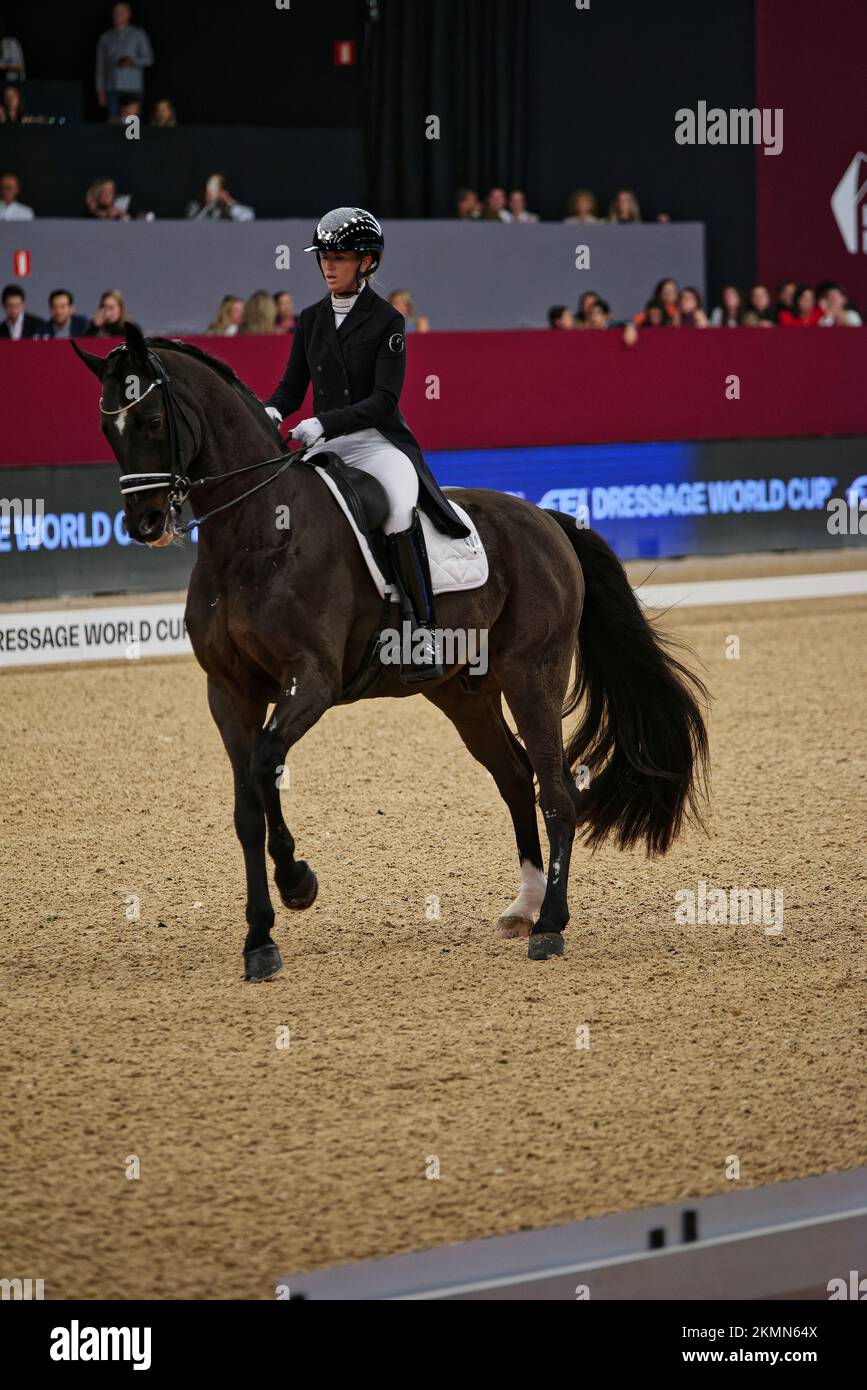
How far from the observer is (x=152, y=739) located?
317 inches

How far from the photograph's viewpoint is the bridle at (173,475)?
4.31 meters

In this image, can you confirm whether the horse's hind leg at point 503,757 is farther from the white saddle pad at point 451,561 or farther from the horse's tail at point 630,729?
the white saddle pad at point 451,561

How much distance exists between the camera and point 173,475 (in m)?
4.36

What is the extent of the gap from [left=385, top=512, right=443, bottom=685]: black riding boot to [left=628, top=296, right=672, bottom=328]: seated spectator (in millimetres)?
9050

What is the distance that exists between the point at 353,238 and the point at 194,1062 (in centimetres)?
223

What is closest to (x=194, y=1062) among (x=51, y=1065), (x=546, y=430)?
(x=51, y=1065)

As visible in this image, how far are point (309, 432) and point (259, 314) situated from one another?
7396mm

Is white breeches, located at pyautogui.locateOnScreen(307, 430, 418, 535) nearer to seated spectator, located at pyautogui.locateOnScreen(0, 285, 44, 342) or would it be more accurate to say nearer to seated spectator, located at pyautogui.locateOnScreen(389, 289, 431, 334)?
seated spectator, located at pyautogui.locateOnScreen(0, 285, 44, 342)

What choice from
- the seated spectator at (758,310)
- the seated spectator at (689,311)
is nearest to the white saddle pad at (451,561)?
the seated spectator at (689,311)

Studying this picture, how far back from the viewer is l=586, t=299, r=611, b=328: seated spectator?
42.7 feet

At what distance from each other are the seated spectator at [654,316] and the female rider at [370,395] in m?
8.91

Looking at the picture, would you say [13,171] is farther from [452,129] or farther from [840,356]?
[840,356]

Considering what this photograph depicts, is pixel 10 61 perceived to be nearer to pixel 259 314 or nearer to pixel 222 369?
pixel 259 314

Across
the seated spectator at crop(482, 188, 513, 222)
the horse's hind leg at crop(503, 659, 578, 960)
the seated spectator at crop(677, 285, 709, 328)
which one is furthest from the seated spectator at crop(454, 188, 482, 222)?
the horse's hind leg at crop(503, 659, 578, 960)
